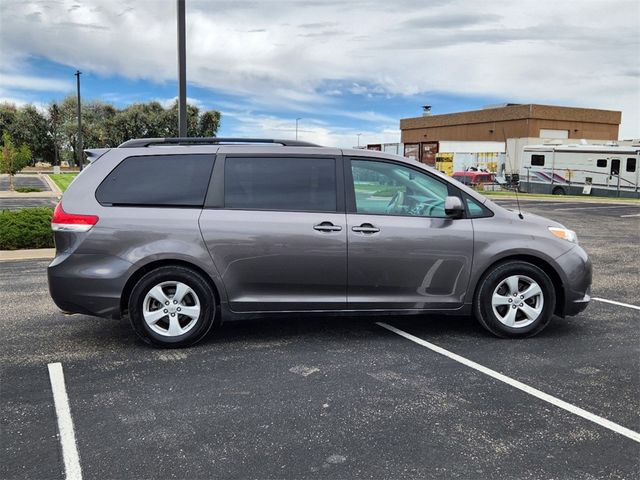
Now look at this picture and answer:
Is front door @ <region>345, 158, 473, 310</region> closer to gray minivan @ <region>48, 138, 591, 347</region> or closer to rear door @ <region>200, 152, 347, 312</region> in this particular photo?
gray minivan @ <region>48, 138, 591, 347</region>

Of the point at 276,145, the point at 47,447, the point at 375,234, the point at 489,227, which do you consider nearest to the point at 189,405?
the point at 47,447

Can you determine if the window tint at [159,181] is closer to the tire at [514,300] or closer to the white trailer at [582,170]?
the tire at [514,300]

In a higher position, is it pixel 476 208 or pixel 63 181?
pixel 63 181

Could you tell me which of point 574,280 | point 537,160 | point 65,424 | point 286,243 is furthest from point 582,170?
point 65,424

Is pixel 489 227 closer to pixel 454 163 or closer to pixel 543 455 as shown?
pixel 543 455

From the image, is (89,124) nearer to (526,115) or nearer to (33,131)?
(33,131)

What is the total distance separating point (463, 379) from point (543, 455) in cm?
113

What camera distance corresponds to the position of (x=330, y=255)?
16.5 ft

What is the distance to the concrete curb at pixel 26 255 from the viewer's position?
9688mm

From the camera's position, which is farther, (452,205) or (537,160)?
(537,160)

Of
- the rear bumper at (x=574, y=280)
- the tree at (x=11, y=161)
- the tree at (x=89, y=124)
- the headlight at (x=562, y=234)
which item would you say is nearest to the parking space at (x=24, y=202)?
the tree at (x=11, y=161)

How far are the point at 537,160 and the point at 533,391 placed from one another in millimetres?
34449

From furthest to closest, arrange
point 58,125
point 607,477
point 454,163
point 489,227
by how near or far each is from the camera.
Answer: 1. point 58,125
2. point 454,163
3. point 489,227
4. point 607,477

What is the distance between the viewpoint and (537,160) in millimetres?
35969
